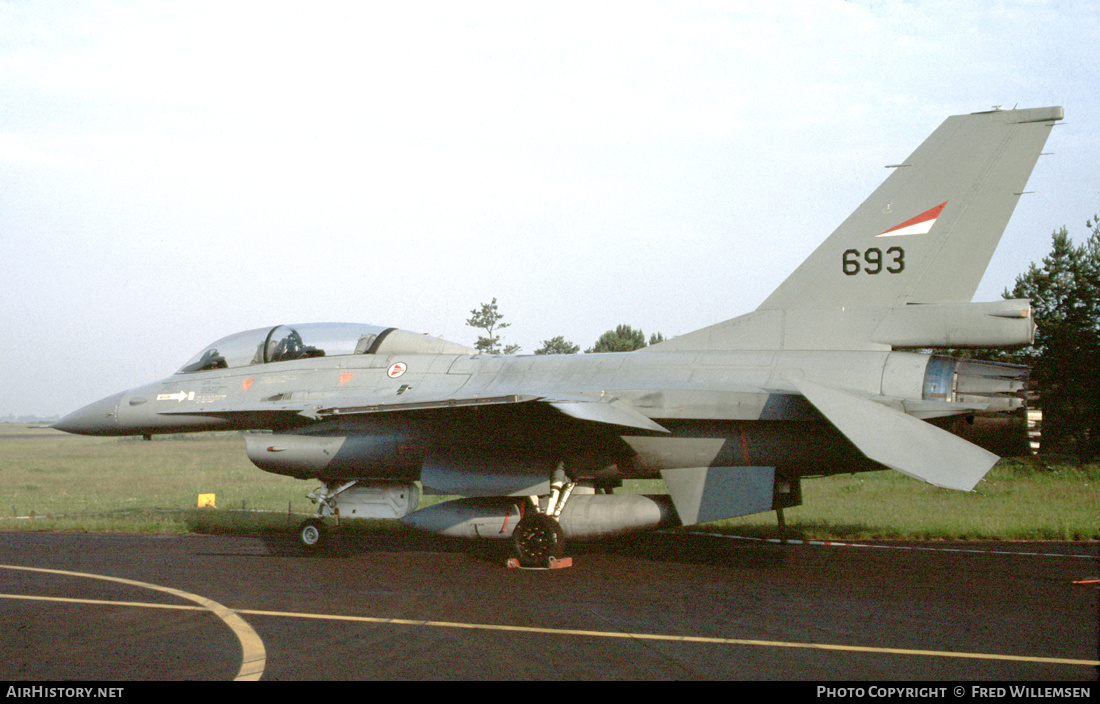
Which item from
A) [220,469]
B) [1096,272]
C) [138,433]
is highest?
[1096,272]

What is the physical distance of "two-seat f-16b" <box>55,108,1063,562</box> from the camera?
9398 mm

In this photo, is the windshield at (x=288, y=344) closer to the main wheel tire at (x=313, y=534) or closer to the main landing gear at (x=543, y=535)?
the main wheel tire at (x=313, y=534)

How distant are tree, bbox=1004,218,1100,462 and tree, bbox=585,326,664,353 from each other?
18961mm

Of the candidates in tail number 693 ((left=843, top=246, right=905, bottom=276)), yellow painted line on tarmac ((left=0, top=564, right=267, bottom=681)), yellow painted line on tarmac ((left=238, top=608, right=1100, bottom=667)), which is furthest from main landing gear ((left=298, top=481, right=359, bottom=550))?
tail number 693 ((left=843, top=246, right=905, bottom=276))

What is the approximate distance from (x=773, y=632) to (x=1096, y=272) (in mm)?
36384

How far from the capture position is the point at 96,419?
516 inches

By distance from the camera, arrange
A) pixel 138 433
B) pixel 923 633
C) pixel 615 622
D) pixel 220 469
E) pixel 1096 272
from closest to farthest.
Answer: pixel 923 633
pixel 615 622
pixel 138 433
pixel 220 469
pixel 1096 272

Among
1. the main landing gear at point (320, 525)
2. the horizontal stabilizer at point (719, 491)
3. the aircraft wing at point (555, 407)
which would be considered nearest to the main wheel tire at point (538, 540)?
the horizontal stabilizer at point (719, 491)

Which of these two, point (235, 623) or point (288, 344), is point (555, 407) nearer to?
point (235, 623)
